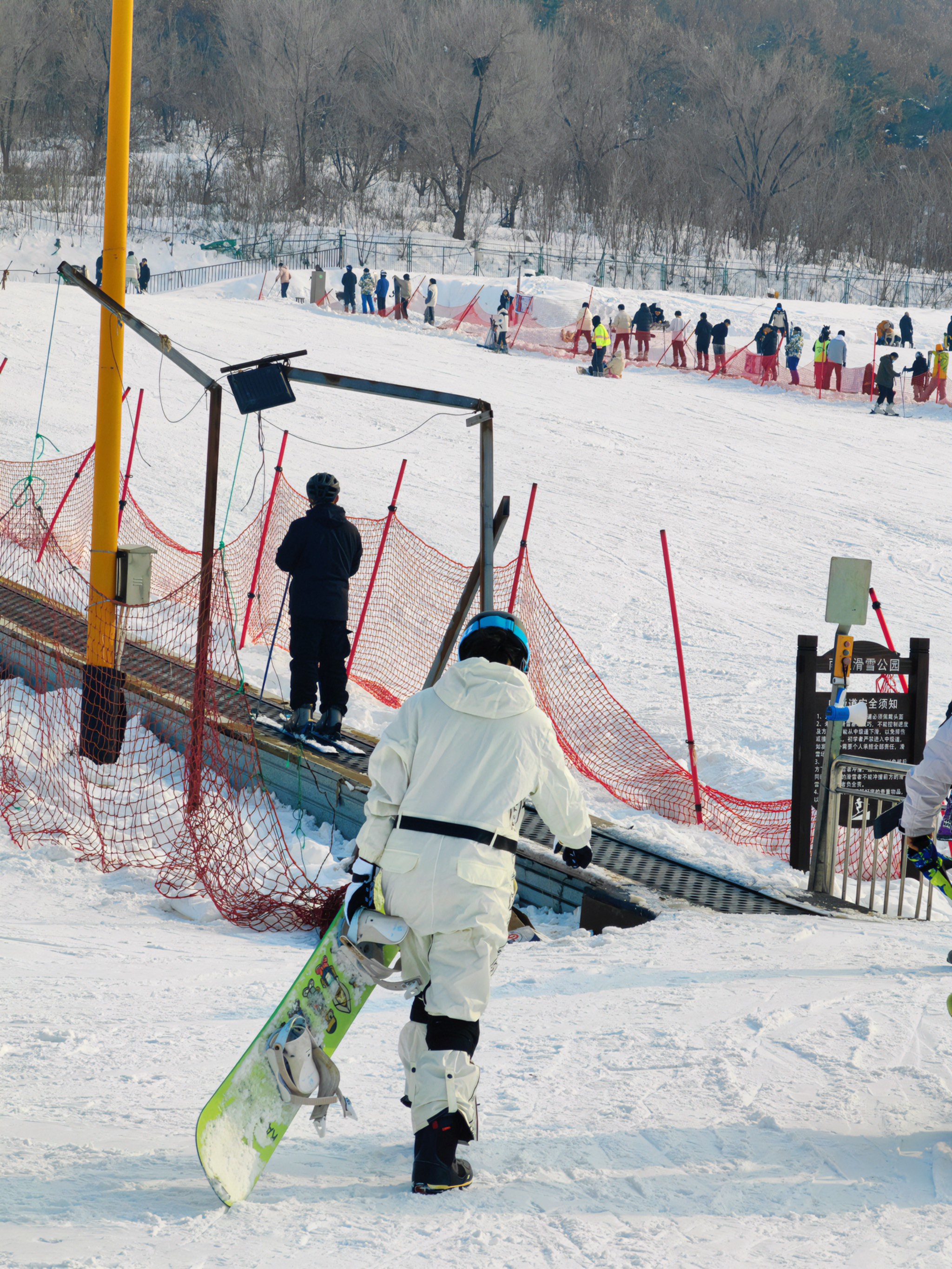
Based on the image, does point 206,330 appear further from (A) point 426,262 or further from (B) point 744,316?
(A) point 426,262

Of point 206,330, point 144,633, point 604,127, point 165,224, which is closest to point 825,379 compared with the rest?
point 206,330

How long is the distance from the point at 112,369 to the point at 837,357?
21002 mm

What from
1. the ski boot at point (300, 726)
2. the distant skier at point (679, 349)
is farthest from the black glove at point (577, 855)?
the distant skier at point (679, 349)

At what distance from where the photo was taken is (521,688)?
327cm

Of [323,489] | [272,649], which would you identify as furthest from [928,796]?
[272,649]

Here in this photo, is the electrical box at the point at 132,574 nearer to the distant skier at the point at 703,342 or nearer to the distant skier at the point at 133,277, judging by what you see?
the distant skier at the point at 703,342

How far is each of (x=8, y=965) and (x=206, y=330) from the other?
2106 centimetres

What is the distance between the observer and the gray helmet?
7.34m

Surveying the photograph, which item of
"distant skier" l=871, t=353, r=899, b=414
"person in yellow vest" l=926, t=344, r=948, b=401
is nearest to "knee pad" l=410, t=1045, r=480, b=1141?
"distant skier" l=871, t=353, r=899, b=414

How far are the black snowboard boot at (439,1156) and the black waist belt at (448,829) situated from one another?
0.68 metres

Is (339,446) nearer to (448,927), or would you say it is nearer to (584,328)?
(584,328)

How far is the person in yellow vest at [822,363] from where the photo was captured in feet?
84.0

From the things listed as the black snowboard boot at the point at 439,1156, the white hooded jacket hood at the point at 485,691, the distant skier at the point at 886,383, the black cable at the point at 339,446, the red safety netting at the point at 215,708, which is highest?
the distant skier at the point at 886,383

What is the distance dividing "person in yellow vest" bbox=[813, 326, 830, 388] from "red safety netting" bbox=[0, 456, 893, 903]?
15.4m
